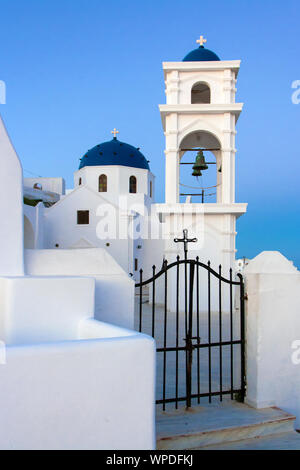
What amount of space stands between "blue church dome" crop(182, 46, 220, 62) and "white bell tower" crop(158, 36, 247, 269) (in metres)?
0.12

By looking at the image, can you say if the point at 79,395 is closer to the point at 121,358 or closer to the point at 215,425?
the point at 121,358

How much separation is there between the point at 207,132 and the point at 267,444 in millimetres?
9945

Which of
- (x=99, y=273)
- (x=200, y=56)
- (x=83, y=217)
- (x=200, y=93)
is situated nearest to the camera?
(x=99, y=273)

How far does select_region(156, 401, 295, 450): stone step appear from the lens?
12.8 feet

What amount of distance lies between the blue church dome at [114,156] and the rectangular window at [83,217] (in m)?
4.68

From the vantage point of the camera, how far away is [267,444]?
A: 410cm

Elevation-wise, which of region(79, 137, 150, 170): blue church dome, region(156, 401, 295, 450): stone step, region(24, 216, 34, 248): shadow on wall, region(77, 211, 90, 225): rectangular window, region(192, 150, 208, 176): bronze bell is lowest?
region(156, 401, 295, 450): stone step

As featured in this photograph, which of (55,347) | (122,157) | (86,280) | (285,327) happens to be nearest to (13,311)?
(86,280)

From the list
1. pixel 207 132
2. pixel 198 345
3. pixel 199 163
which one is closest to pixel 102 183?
pixel 207 132

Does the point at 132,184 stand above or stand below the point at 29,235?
above

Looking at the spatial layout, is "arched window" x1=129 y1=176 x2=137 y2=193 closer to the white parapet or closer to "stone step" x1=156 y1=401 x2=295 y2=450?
the white parapet

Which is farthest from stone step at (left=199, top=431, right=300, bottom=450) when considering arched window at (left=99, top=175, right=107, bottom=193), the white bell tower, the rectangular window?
arched window at (left=99, top=175, right=107, bottom=193)

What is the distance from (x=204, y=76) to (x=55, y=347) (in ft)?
36.8
